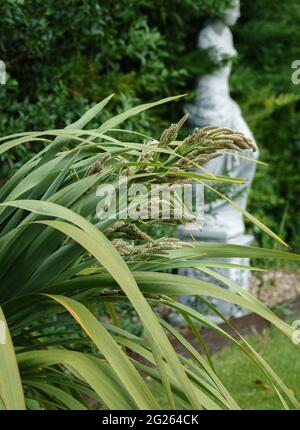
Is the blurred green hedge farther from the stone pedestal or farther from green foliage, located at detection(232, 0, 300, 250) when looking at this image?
the stone pedestal

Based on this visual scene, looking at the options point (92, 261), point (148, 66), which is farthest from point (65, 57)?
point (92, 261)

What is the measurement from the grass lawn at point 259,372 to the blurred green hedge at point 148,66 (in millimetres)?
1470

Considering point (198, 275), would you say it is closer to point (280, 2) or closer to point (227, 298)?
point (280, 2)

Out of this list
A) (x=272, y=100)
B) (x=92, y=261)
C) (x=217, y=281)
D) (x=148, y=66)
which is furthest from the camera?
(x=272, y=100)

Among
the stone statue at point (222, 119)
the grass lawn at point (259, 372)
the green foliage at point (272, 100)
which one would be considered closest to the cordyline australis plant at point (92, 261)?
the grass lawn at point (259, 372)

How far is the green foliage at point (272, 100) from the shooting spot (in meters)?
7.59

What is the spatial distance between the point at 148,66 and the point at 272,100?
7.99ft

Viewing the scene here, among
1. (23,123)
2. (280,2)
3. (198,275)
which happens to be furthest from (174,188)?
(280,2)

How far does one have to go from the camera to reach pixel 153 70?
5.54 metres

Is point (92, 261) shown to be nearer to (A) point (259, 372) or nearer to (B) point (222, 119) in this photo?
(A) point (259, 372)

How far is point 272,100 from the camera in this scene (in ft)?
25.0

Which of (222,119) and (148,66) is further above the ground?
Answer: (222,119)

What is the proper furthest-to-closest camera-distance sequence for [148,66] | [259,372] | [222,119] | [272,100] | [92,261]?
1. [272,100]
2. [222,119]
3. [148,66]
4. [259,372]
5. [92,261]
